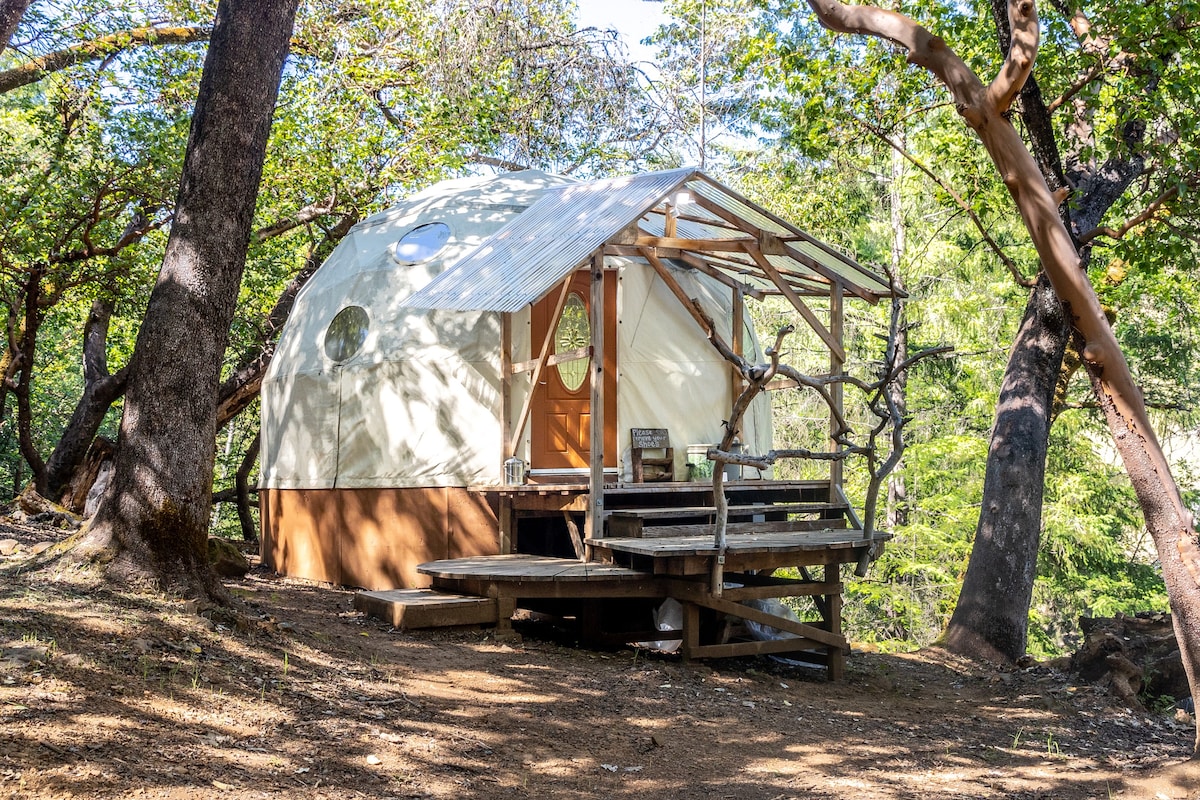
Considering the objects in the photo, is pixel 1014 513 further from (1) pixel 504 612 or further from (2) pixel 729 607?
(1) pixel 504 612

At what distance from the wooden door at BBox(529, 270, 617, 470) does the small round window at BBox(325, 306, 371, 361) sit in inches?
73.7

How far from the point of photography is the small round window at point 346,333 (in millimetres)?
10188

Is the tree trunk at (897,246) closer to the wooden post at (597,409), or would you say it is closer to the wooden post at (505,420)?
the wooden post at (505,420)

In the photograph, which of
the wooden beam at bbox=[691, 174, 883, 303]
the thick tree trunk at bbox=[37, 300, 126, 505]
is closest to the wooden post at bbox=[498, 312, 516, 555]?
the wooden beam at bbox=[691, 174, 883, 303]

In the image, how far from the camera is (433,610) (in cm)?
739

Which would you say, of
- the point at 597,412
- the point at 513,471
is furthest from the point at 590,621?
the point at 597,412

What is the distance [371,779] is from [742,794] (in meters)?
1.73

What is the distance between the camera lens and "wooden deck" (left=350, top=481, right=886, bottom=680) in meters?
7.38

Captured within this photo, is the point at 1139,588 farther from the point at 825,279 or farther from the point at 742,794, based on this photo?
Answer: the point at 742,794

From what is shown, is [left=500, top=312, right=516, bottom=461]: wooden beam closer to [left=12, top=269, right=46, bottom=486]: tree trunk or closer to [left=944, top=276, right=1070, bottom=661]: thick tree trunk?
[left=944, top=276, right=1070, bottom=661]: thick tree trunk

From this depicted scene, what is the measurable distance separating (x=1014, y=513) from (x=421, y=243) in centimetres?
630

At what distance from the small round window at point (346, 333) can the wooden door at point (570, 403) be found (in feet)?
6.15

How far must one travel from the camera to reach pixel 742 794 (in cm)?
467

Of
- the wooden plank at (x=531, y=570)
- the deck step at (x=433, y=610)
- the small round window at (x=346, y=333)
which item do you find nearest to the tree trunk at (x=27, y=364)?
the small round window at (x=346, y=333)
